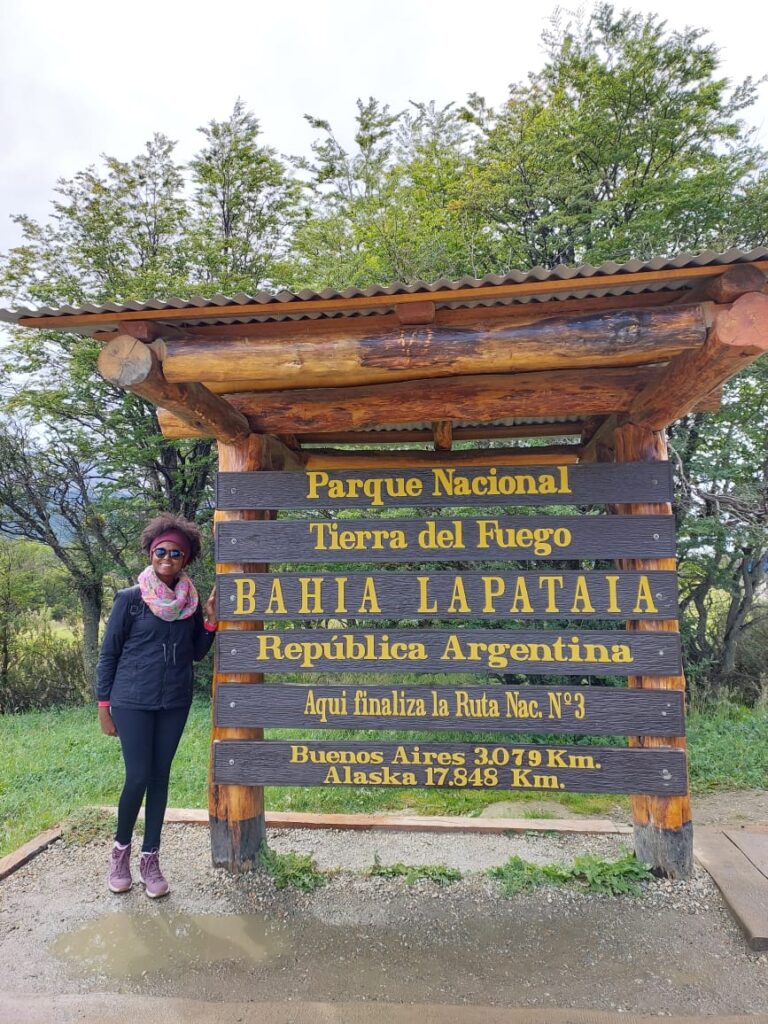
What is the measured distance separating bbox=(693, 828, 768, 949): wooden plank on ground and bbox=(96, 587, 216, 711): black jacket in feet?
10.1

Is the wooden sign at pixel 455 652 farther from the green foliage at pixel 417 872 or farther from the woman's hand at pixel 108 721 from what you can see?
the green foliage at pixel 417 872

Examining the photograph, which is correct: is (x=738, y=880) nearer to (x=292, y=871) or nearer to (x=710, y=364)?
(x=292, y=871)

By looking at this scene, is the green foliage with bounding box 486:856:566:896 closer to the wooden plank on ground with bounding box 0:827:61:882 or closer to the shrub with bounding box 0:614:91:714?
the wooden plank on ground with bounding box 0:827:61:882

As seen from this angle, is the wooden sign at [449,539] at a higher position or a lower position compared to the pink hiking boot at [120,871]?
higher

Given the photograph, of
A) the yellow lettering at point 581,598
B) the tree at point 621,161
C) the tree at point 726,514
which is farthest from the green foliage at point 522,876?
the tree at point 621,161

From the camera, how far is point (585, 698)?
10.6ft

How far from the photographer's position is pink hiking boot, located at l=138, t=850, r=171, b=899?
3279 millimetres

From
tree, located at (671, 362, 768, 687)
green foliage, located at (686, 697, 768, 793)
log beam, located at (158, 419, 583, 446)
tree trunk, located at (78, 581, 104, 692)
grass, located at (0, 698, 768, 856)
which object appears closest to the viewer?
log beam, located at (158, 419, 583, 446)

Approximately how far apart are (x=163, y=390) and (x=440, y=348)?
1363 millimetres

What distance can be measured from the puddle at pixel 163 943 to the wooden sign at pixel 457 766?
68 centimetres

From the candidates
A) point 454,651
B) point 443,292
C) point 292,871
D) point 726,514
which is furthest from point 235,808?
point 726,514

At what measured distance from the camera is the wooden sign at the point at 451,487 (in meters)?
3.32

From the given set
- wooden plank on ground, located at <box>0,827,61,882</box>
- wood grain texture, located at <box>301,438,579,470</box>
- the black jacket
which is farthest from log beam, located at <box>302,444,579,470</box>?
wooden plank on ground, located at <box>0,827,61,882</box>

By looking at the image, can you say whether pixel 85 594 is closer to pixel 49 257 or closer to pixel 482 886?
pixel 49 257
